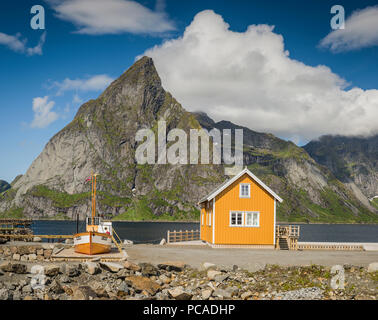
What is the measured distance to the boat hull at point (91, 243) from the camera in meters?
34.1

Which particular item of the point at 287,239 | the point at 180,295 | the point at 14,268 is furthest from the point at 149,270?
the point at 287,239

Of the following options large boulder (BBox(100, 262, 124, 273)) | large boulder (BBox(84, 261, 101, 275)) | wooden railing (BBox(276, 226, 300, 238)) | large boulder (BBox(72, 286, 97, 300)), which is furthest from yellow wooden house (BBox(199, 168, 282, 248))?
large boulder (BBox(72, 286, 97, 300))

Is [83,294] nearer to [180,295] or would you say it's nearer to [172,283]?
[180,295]

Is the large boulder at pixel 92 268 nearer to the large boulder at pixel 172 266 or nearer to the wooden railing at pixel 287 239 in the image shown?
the large boulder at pixel 172 266

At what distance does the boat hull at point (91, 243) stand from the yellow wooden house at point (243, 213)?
11.4 meters

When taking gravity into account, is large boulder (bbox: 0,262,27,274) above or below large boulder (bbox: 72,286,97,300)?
above

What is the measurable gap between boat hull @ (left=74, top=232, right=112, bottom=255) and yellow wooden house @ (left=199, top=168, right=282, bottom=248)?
1141cm

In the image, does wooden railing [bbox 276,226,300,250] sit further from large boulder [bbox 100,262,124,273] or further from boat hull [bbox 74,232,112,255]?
large boulder [bbox 100,262,124,273]

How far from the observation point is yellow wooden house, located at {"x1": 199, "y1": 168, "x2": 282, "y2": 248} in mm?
41000
